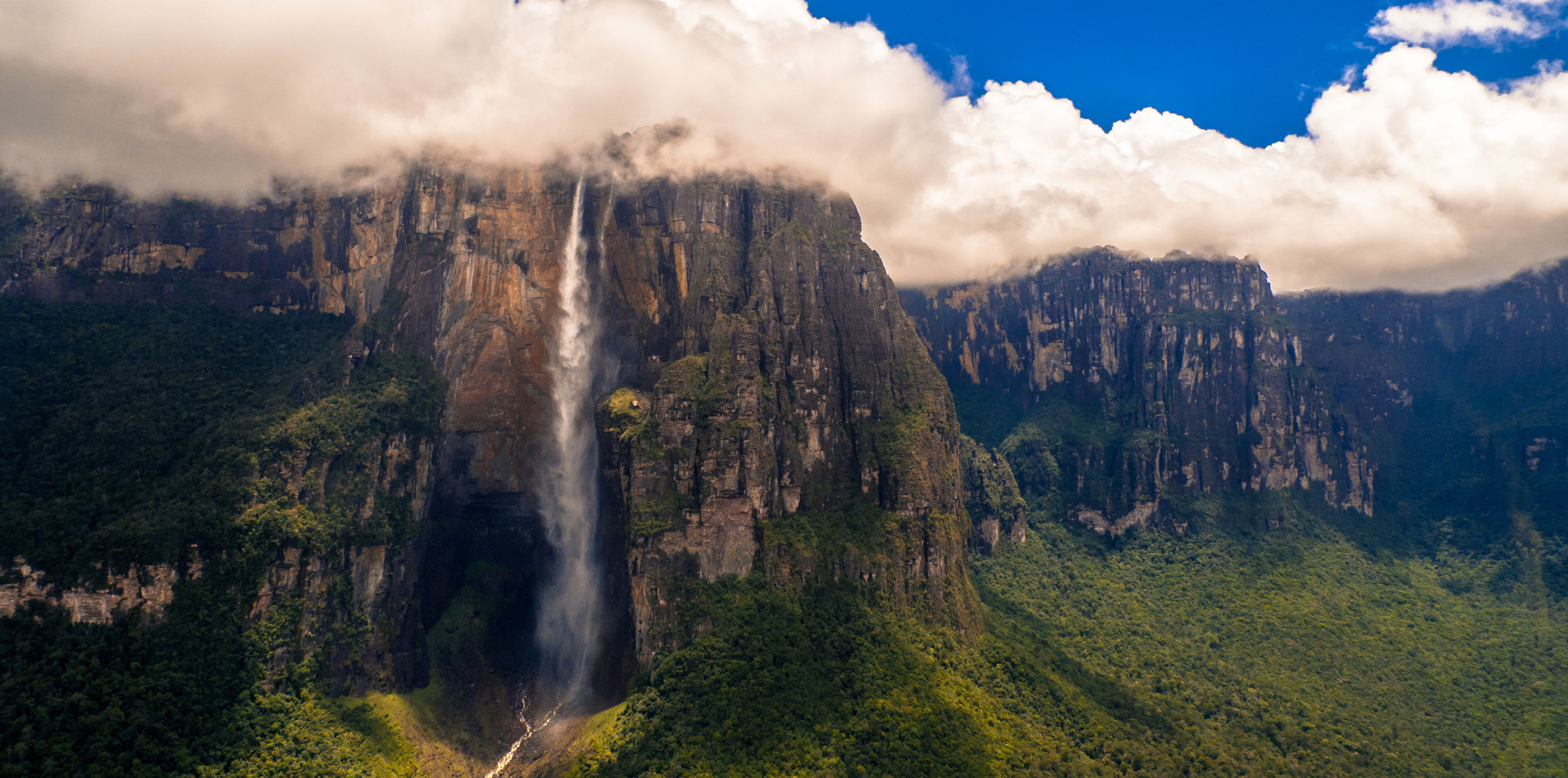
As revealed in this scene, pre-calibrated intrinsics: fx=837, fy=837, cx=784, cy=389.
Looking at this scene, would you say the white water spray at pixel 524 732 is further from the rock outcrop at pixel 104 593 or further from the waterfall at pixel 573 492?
the rock outcrop at pixel 104 593

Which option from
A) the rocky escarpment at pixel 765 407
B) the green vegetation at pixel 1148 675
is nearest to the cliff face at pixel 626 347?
the rocky escarpment at pixel 765 407

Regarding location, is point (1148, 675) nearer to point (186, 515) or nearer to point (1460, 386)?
point (1460, 386)

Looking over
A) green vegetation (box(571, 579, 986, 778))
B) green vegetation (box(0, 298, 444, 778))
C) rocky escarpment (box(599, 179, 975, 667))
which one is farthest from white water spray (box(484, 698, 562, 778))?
rocky escarpment (box(599, 179, 975, 667))

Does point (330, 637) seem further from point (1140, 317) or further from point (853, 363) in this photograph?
point (1140, 317)

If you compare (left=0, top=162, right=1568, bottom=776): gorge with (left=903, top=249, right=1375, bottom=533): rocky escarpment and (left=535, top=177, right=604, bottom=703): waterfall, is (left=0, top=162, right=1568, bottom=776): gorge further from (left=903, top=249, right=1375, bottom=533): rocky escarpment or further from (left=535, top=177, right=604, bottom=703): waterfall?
(left=903, top=249, right=1375, bottom=533): rocky escarpment

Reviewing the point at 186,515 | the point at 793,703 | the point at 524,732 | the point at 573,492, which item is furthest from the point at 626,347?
the point at 793,703

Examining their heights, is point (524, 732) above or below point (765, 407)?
below
